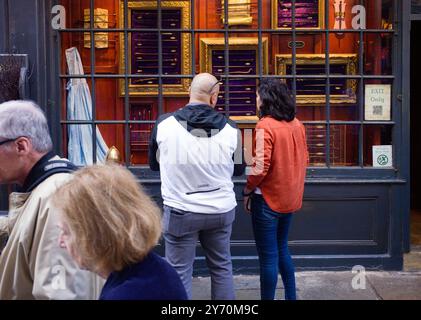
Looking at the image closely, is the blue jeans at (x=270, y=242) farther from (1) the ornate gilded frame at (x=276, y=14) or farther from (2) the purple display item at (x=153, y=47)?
(1) the ornate gilded frame at (x=276, y=14)

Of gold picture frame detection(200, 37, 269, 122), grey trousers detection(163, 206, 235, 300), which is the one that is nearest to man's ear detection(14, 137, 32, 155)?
grey trousers detection(163, 206, 235, 300)

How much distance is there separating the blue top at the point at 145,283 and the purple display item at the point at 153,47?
4.20 meters

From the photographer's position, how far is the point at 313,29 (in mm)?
6070

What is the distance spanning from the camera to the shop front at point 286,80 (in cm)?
602

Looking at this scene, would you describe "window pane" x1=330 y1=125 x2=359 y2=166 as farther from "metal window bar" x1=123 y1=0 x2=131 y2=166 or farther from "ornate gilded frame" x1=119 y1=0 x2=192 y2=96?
"metal window bar" x1=123 y1=0 x2=131 y2=166

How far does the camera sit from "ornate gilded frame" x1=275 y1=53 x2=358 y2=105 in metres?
6.11

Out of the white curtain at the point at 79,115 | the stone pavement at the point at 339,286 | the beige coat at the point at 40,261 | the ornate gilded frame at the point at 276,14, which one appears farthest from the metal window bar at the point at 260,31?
the beige coat at the point at 40,261

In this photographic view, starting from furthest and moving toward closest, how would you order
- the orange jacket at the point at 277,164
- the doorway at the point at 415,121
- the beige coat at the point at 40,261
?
1. the doorway at the point at 415,121
2. the orange jacket at the point at 277,164
3. the beige coat at the point at 40,261

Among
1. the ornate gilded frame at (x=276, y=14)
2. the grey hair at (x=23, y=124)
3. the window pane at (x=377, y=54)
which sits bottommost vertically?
the grey hair at (x=23, y=124)

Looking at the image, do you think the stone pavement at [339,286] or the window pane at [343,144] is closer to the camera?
the stone pavement at [339,286]

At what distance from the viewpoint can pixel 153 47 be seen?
6.05 m

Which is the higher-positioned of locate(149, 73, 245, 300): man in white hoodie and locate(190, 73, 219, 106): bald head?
locate(190, 73, 219, 106): bald head

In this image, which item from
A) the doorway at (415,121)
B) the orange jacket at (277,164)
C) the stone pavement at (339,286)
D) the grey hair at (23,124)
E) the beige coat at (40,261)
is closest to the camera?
the beige coat at (40,261)

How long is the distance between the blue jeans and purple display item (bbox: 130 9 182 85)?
78.9 inches
